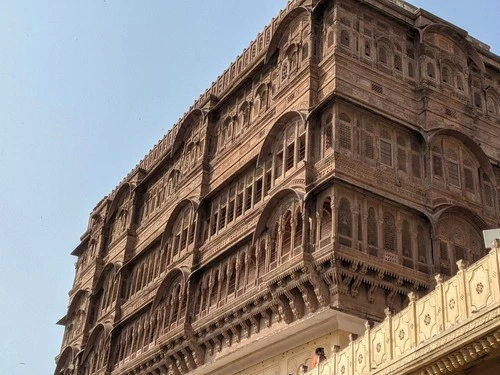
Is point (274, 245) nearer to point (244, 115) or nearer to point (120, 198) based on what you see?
point (244, 115)

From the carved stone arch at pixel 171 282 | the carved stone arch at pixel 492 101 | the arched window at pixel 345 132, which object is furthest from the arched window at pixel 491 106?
the carved stone arch at pixel 171 282

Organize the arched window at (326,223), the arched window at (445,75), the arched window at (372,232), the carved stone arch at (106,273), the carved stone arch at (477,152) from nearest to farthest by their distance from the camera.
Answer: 1. the arched window at (326,223)
2. the arched window at (372,232)
3. the carved stone arch at (477,152)
4. the arched window at (445,75)
5. the carved stone arch at (106,273)

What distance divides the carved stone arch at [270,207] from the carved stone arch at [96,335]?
34.8 feet

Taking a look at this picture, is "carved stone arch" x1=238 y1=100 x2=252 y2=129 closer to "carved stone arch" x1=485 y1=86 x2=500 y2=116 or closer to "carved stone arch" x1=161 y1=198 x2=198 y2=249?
"carved stone arch" x1=161 y1=198 x2=198 y2=249

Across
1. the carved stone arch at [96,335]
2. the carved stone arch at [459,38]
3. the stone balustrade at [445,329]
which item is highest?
the carved stone arch at [459,38]

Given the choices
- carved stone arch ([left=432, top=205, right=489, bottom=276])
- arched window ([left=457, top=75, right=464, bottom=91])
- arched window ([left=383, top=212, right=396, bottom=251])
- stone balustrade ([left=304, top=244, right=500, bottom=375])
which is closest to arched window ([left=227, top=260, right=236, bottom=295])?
arched window ([left=383, top=212, right=396, bottom=251])

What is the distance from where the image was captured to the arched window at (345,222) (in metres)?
17.2

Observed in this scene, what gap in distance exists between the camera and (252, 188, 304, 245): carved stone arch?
18.8m

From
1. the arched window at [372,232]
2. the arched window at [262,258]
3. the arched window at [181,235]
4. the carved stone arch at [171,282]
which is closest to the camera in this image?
the arched window at [372,232]

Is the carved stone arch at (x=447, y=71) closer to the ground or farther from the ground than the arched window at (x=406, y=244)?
farther from the ground

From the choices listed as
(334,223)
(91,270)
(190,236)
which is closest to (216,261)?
(190,236)

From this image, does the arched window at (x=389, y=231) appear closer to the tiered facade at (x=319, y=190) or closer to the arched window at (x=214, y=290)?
the tiered facade at (x=319, y=190)

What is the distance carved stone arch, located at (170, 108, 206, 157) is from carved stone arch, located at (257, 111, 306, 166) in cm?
553

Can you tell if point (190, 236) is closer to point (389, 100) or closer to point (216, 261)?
point (216, 261)
